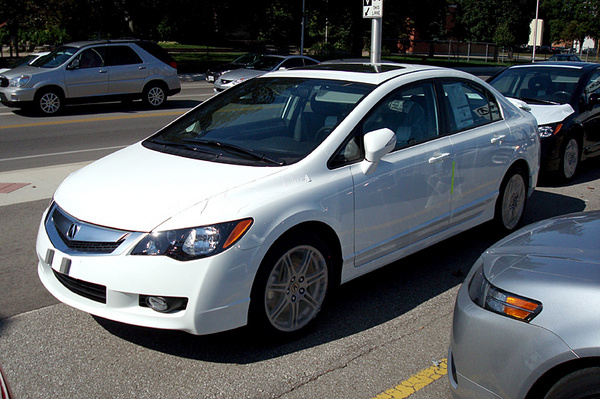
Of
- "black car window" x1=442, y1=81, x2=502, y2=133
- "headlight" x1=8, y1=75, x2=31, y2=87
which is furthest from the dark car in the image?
"headlight" x1=8, y1=75, x2=31, y2=87

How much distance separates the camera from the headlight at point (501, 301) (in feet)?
8.68

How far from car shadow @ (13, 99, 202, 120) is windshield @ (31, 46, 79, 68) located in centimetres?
120

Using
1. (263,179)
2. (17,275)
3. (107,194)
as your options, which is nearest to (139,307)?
(107,194)

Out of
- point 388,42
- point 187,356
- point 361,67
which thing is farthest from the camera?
point 388,42

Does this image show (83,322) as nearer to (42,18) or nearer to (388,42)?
(42,18)

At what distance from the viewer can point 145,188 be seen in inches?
152

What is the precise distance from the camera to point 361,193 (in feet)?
14.0

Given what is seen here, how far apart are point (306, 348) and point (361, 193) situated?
110cm

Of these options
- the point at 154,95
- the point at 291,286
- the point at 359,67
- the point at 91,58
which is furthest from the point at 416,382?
the point at 154,95

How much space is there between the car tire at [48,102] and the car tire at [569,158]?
488 inches

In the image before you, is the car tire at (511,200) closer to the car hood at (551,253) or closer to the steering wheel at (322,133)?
the steering wheel at (322,133)

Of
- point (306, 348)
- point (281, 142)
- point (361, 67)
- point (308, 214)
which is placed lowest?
point (306, 348)

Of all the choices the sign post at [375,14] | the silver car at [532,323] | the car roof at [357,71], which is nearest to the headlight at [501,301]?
the silver car at [532,323]

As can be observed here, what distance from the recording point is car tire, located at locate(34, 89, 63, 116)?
15641mm
